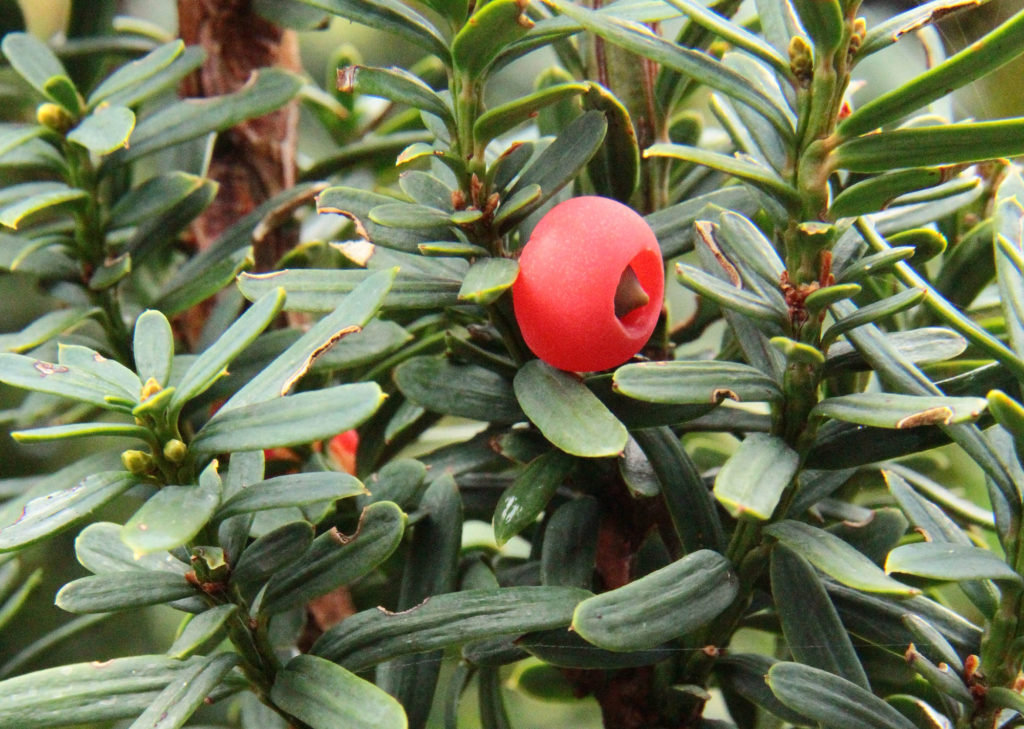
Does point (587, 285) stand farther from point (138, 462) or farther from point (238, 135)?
point (238, 135)

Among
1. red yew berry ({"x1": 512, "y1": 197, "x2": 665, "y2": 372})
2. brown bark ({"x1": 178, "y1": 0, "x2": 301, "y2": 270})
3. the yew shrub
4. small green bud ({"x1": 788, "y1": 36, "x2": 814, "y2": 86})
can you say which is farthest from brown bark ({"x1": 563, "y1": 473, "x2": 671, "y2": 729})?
brown bark ({"x1": 178, "y1": 0, "x2": 301, "y2": 270})

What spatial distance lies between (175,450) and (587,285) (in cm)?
19

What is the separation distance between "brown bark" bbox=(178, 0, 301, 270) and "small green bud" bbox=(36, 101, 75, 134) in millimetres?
168

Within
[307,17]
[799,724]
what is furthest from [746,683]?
[307,17]

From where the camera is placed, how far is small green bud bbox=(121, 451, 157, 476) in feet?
1.23

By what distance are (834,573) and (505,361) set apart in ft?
0.67

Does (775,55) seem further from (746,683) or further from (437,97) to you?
(746,683)

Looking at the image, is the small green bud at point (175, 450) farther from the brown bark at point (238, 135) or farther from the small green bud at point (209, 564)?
the brown bark at point (238, 135)

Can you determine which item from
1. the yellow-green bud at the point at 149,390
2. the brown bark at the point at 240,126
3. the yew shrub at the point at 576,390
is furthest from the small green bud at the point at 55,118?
the yellow-green bud at the point at 149,390

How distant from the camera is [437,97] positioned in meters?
0.45

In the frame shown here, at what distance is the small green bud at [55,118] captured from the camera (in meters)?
0.57

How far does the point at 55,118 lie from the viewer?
22.8 inches

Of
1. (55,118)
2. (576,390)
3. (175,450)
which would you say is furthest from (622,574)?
(55,118)

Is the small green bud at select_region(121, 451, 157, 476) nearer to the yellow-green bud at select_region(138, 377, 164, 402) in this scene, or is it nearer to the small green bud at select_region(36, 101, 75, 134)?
the yellow-green bud at select_region(138, 377, 164, 402)
